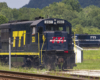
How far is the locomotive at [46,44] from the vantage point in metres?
14.9

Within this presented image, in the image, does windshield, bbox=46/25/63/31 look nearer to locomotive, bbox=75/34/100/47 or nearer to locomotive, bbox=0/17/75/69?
locomotive, bbox=0/17/75/69

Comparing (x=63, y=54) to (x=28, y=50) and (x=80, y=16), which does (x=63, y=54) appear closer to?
(x=28, y=50)

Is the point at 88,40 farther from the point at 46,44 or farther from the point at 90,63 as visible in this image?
the point at 46,44

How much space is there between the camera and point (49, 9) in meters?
119

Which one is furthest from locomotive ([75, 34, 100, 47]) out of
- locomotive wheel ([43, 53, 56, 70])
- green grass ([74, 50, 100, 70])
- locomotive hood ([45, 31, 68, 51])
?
locomotive wheel ([43, 53, 56, 70])

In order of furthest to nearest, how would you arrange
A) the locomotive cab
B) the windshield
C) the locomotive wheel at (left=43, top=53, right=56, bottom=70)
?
the windshield, the locomotive cab, the locomotive wheel at (left=43, top=53, right=56, bottom=70)

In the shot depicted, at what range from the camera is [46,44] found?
49.5 feet

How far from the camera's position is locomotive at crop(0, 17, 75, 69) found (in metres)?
14.9

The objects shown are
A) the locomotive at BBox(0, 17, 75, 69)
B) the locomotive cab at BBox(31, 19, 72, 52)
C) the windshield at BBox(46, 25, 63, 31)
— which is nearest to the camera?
the locomotive at BBox(0, 17, 75, 69)

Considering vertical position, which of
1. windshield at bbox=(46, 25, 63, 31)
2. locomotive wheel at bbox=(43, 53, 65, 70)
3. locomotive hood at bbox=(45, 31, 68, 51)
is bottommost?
locomotive wheel at bbox=(43, 53, 65, 70)

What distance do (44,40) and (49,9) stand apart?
10516cm

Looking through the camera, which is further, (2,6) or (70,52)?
(2,6)

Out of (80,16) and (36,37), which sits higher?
(80,16)

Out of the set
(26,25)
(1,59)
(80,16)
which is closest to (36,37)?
(26,25)
